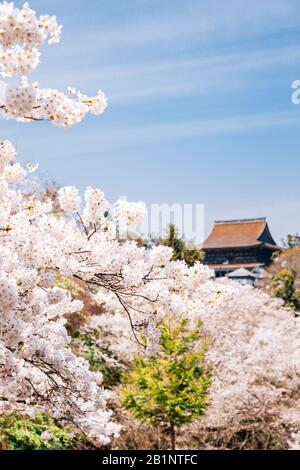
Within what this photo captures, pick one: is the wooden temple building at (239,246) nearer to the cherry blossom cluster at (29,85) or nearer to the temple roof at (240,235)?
the temple roof at (240,235)

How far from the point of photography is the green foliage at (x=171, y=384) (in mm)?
13039

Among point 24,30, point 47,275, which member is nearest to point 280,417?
point 47,275

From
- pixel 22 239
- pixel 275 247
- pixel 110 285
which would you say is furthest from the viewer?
pixel 275 247

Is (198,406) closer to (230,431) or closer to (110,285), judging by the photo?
(230,431)

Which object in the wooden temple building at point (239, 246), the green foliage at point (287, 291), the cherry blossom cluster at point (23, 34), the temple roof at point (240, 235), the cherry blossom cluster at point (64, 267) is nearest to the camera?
the cherry blossom cluster at point (23, 34)

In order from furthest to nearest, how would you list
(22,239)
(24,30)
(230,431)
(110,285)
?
(230,431) → (110,285) → (22,239) → (24,30)

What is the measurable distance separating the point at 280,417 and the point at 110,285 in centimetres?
1008

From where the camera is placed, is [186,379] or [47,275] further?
[186,379]

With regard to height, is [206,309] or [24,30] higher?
[24,30]

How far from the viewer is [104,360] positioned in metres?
15.5

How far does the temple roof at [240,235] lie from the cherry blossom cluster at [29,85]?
4708 centimetres

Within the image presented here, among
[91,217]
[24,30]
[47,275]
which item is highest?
[24,30]

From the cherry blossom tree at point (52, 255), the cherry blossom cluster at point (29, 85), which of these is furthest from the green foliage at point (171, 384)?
the cherry blossom cluster at point (29, 85)

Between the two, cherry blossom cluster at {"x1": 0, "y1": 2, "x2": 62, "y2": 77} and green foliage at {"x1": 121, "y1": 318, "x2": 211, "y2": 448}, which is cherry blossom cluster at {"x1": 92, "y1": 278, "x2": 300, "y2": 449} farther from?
cherry blossom cluster at {"x1": 0, "y1": 2, "x2": 62, "y2": 77}
